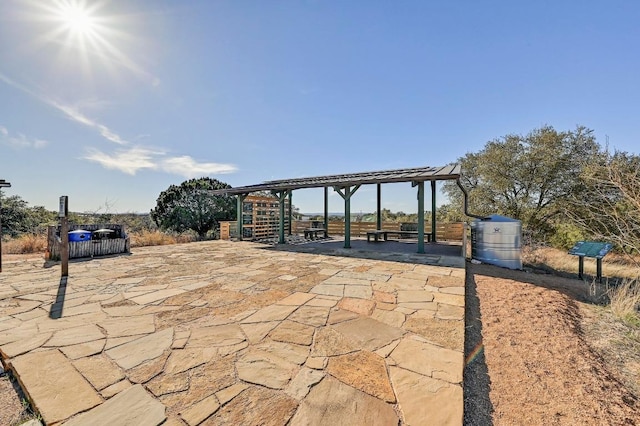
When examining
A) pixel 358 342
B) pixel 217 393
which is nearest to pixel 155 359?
pixel 217 393

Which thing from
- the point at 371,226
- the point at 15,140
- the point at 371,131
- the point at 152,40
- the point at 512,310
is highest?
the point at 152,40

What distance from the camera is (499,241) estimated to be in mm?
6348

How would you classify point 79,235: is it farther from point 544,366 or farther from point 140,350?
point 544,366

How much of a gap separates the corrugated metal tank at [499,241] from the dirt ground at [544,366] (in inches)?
88.9

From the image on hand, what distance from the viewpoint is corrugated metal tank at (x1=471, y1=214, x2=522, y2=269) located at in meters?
6.21

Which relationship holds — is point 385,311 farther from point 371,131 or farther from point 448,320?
point 371,131

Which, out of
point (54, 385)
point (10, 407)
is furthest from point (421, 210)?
point (10, 407)

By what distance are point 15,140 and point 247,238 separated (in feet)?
28.0

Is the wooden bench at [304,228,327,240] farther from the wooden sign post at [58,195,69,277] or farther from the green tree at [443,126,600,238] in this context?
the wooden sign post at [58,195,69,277]

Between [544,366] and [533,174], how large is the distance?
36.4 ft

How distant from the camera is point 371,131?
35.2ft

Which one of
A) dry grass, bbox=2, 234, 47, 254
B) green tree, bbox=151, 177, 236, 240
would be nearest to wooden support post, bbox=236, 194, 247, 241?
green tree, bbox=151, 177, 236, 240

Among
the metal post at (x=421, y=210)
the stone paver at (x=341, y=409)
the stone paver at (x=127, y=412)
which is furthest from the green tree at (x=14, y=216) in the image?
the metal post at (x=421, y=210)

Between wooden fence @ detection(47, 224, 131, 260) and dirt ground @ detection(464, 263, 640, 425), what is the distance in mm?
8798
